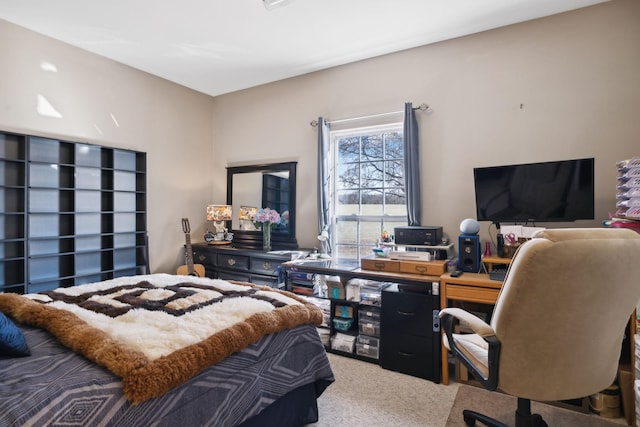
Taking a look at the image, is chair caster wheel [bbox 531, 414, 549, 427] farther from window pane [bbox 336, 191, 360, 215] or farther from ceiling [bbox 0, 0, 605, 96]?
ceiling [bbox 0, 0, 605, 96]

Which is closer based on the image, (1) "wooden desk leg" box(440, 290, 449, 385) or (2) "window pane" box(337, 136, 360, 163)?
(1) "wooden desk leg" box(440, 290, 449, 385)

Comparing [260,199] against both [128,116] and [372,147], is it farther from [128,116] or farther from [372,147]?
[128,116]

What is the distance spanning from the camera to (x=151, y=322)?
1473mm

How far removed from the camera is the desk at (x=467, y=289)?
7.33ft

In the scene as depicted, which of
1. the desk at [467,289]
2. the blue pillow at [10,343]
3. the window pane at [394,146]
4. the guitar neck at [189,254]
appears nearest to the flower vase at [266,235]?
the guitar neck at [189,254]

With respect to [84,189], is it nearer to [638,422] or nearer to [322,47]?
[322,47]

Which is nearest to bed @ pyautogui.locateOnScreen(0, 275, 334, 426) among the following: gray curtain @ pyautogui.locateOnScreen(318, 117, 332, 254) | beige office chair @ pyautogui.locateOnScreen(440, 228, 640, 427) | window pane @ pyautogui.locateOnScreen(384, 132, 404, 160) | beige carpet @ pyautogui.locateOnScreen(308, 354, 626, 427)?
beige carpet @ pyautogui.locateOnScreen(308, 354, 626, 427)

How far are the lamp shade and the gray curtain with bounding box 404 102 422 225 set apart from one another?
2294 millimetres

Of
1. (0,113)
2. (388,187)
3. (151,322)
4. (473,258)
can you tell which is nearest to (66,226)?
(0,113)

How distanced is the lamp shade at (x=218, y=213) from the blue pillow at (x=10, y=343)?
9.94 feet

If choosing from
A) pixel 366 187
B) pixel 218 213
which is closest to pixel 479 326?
pixel 366 187

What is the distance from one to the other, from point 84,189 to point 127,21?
1.57 metres

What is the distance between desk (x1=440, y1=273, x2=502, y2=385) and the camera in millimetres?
2234

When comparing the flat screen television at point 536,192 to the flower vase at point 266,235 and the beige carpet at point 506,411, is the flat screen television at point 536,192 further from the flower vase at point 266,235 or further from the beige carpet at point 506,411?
the flower vase at point 266,235
